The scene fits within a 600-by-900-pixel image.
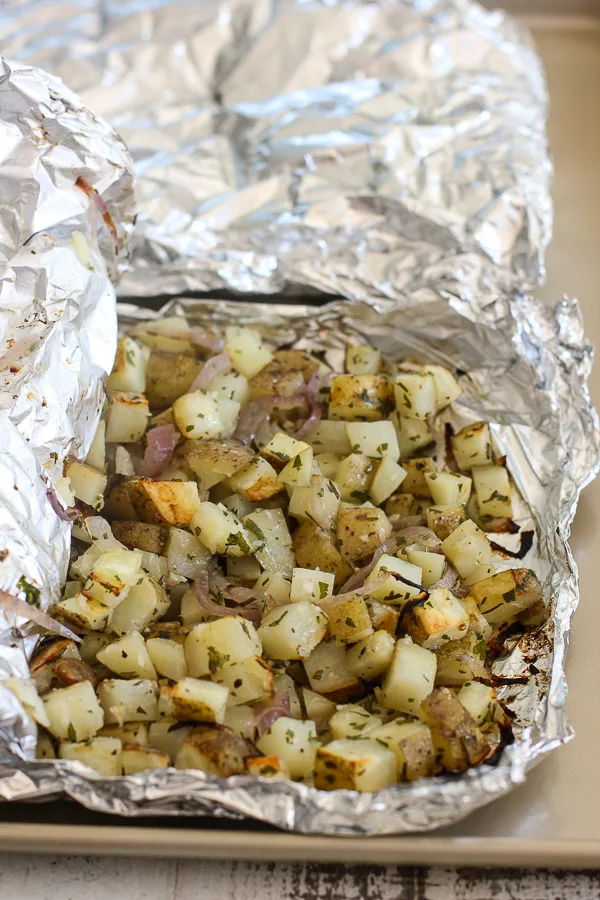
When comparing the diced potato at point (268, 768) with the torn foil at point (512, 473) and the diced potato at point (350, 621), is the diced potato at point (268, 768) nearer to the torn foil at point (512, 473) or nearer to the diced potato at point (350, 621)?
the torn foil at point (512, 473)

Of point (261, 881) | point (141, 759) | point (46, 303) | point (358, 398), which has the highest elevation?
point (46, 303)

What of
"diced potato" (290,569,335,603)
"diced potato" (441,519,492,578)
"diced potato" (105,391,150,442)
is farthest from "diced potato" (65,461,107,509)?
"diced potato" (441,519,492,578)

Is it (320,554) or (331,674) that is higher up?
(320,554)

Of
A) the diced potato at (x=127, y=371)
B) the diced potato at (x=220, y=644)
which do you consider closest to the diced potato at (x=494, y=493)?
the diced potato at (x=220, y=644)

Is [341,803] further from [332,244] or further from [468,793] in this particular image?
[332,244]

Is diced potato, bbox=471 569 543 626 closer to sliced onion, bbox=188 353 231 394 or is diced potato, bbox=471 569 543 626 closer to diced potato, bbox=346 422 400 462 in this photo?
diced potato, bbox=346 422 400 462

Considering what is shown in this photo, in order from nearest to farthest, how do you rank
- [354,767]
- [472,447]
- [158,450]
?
[354,767] → [158,450] → [472,447]

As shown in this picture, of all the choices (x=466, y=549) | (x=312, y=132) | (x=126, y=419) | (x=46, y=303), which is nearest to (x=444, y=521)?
(x=466, y=549)

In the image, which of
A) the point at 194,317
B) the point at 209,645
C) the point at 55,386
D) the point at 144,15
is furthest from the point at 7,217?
the point at 144,15

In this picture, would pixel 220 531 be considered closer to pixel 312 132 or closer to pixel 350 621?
pixel 350 621
